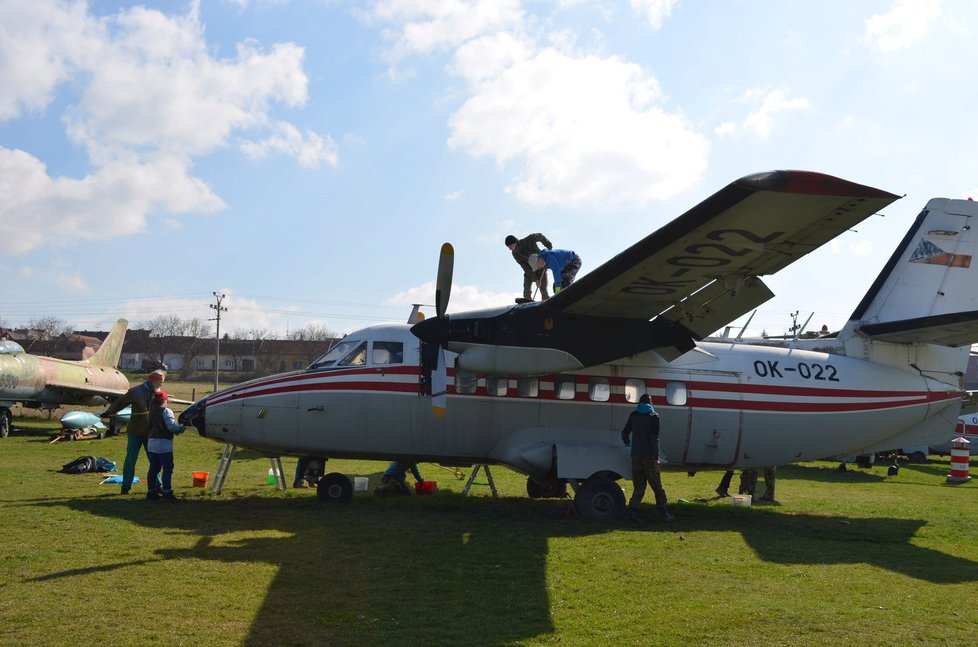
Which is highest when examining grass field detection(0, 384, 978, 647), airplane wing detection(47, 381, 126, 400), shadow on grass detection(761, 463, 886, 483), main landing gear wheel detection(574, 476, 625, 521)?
airplane wing detection(47, 381, 126, 400)

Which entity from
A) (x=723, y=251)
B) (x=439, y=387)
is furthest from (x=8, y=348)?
(x=723, y=251)

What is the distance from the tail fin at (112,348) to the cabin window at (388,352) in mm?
26844

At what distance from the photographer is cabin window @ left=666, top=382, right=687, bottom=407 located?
12.6 metres

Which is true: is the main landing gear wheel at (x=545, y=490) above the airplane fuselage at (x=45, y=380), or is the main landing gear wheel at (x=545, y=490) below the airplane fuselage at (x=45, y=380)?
below

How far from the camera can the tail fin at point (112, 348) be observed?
112 feet

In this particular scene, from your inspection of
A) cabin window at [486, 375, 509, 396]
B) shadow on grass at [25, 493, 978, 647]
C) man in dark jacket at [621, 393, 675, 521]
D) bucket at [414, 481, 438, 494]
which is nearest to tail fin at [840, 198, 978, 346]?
shadow on grass at [25, 493, 978, 647]

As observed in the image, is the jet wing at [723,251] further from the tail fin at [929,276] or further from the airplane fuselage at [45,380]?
the airplane fuselage at [45,380]

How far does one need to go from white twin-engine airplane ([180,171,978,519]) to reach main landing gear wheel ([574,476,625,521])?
0.10ft

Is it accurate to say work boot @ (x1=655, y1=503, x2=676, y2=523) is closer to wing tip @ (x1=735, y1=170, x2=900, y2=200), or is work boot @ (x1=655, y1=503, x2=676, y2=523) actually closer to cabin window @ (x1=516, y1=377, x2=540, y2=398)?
cabin window @ (x1=516, y1=377, x2=540, y2=398)

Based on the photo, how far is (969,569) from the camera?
A: 28.0 feet

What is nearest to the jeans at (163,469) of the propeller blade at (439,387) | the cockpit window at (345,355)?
the cockpit window at (345,355)

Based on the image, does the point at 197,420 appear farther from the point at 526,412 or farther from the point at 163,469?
the point at 526,412

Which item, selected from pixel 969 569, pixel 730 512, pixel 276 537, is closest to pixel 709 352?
pixel 730 512

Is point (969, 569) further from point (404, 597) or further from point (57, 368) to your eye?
point (57, 368)
